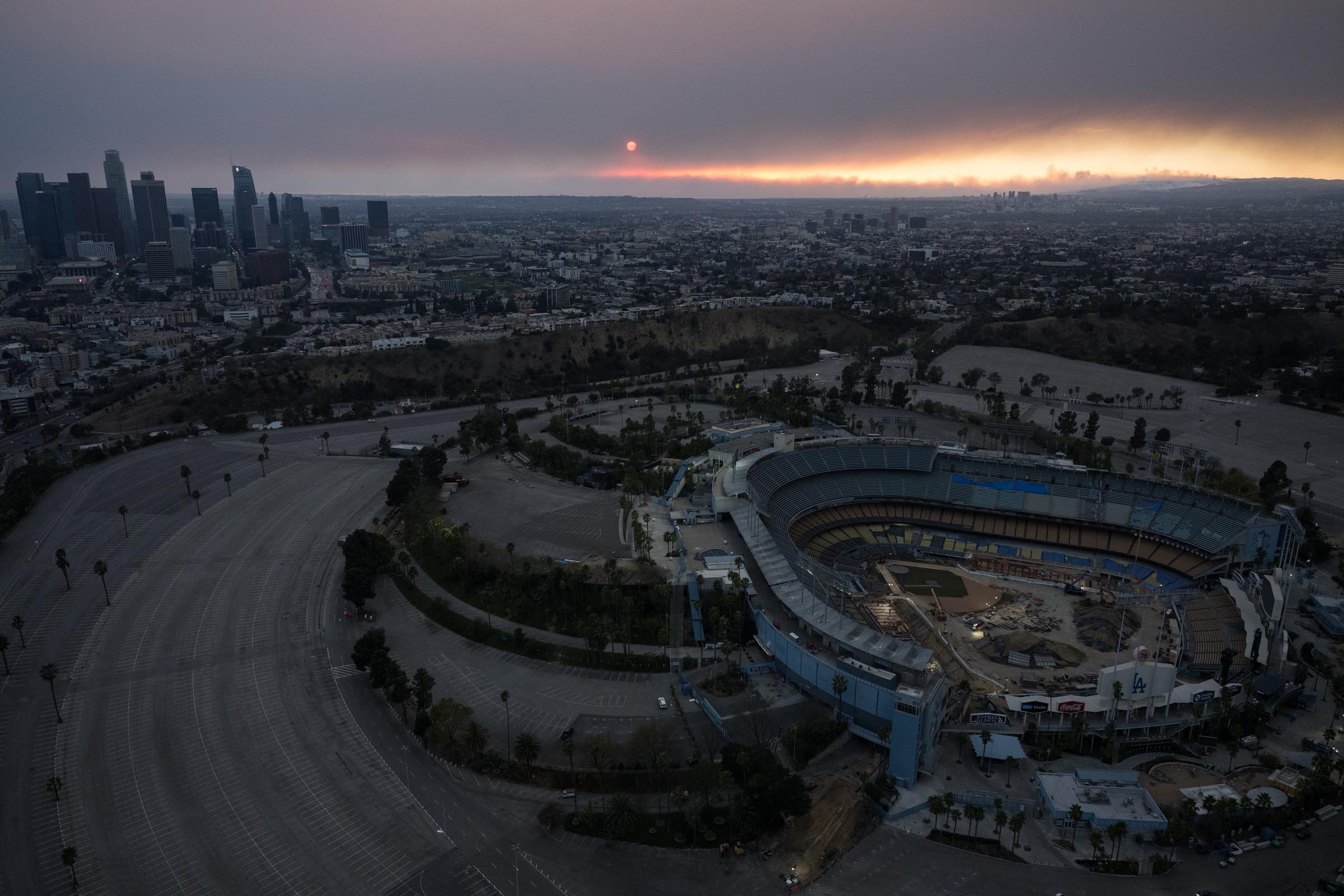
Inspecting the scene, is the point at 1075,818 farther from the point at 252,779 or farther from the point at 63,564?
the point at 63,564

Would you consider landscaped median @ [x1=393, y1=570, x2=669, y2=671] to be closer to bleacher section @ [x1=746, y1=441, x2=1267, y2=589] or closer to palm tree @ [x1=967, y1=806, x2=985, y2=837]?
bleacher section @ [x1=746, y1=441, x2=1267, y2=589]

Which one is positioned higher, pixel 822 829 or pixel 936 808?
pixel 936 808

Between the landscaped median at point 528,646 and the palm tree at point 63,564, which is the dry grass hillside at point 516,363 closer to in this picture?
the palm tree at point 63,564

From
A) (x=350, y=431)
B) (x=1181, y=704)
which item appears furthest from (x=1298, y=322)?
(x=350, y=431)

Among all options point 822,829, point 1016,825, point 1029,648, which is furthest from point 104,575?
point 1029,648

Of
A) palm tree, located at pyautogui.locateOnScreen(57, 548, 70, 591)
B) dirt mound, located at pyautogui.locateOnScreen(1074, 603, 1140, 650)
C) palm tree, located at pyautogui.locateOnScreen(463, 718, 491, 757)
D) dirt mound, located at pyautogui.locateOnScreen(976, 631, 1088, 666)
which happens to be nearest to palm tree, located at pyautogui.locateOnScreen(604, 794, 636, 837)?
palm tree, located at pyautogui.locateOnScreen(463, 718, 491, 757)
